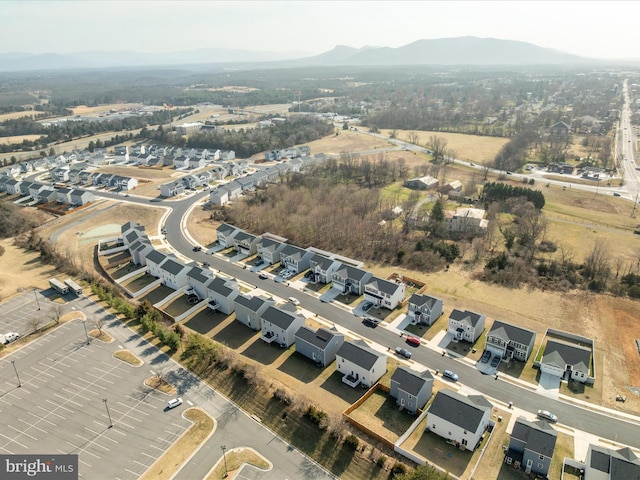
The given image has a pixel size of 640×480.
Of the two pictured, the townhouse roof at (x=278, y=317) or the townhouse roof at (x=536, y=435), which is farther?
the townhouse roof at (x=278, y=317)

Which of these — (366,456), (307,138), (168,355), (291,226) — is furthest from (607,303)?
(307,138)

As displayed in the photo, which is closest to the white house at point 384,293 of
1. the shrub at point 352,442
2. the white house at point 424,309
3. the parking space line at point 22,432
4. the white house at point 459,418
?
the white house at point 424,309

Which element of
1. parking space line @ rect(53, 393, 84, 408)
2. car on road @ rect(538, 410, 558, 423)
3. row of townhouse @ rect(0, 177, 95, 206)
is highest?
row of townhouse @ rect(0, 177, 95, 206)

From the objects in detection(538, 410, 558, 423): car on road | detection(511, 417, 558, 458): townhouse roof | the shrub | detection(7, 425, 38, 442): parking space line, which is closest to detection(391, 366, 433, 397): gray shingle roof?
the shrub

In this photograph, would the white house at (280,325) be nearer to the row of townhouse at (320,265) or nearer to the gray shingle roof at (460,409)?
the row of townhouse at (320,265)

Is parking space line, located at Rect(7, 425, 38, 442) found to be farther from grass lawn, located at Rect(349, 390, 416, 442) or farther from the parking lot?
grass lawn, located at Rect(349, 390, 416, 442)

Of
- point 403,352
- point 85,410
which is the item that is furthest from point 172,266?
point 403,352
